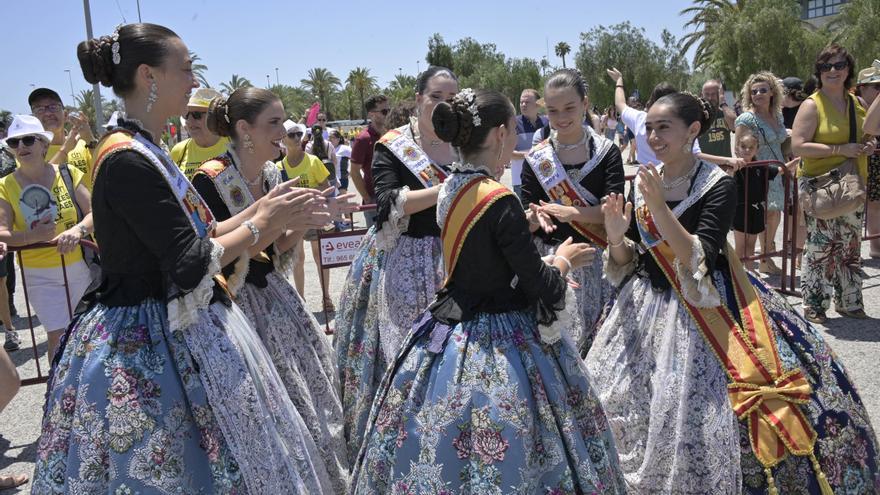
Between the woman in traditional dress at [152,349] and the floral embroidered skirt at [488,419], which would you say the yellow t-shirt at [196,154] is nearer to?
the woman in traditional dress at [152,349]

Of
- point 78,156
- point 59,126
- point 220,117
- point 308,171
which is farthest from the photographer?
point 308,171

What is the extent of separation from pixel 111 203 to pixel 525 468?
1634 mm

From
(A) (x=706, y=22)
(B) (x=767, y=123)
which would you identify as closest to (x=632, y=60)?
(A) (x=706, y=22)

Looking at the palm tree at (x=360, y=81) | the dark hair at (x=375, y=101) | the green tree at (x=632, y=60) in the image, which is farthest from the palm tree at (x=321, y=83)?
the dark hair at (x=375, y=101)

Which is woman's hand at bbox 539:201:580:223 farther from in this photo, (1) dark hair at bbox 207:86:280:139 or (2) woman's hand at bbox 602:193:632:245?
(1) dark hair at bbox 207:86:280:139

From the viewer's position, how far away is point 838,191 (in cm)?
576

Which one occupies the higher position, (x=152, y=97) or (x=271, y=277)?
(x=152, y=97)

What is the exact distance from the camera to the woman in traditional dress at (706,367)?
3.00m

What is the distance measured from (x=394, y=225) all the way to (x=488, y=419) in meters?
1.68

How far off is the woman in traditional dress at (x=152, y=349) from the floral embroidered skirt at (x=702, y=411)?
1.55 metres

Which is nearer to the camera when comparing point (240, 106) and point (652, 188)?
point (652, 188)

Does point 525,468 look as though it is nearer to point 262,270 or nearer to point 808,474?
point 808,474

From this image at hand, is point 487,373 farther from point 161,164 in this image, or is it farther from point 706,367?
point 161,164

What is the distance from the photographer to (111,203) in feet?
7.58
